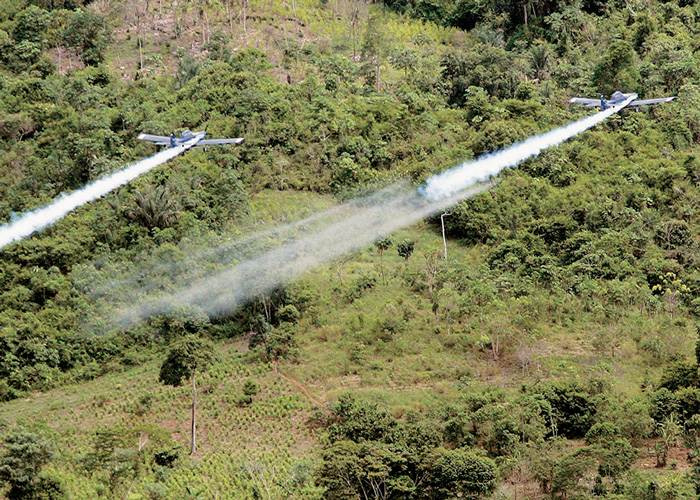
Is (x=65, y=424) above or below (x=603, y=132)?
below

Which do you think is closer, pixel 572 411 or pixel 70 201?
pixel 572 411

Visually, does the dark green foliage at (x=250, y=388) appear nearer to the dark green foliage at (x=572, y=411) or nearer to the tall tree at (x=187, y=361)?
the tall tree at (x=187, y=361)

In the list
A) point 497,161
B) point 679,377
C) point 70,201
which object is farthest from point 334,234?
point 679,377

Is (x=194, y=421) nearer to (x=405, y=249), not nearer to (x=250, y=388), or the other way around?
(x=250, y=388)

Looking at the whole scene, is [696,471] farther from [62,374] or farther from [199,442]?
[62,374]

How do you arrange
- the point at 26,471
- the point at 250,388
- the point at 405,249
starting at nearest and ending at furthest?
1. the point at 26,471
2. the point at 250,388
3. the point at 405,249

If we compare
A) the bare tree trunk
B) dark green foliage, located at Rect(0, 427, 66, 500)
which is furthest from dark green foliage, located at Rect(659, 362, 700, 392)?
dark green foliage, located at Rect(0, 427, 66, 500)

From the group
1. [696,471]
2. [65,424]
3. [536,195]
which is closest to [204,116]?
[536,195]
